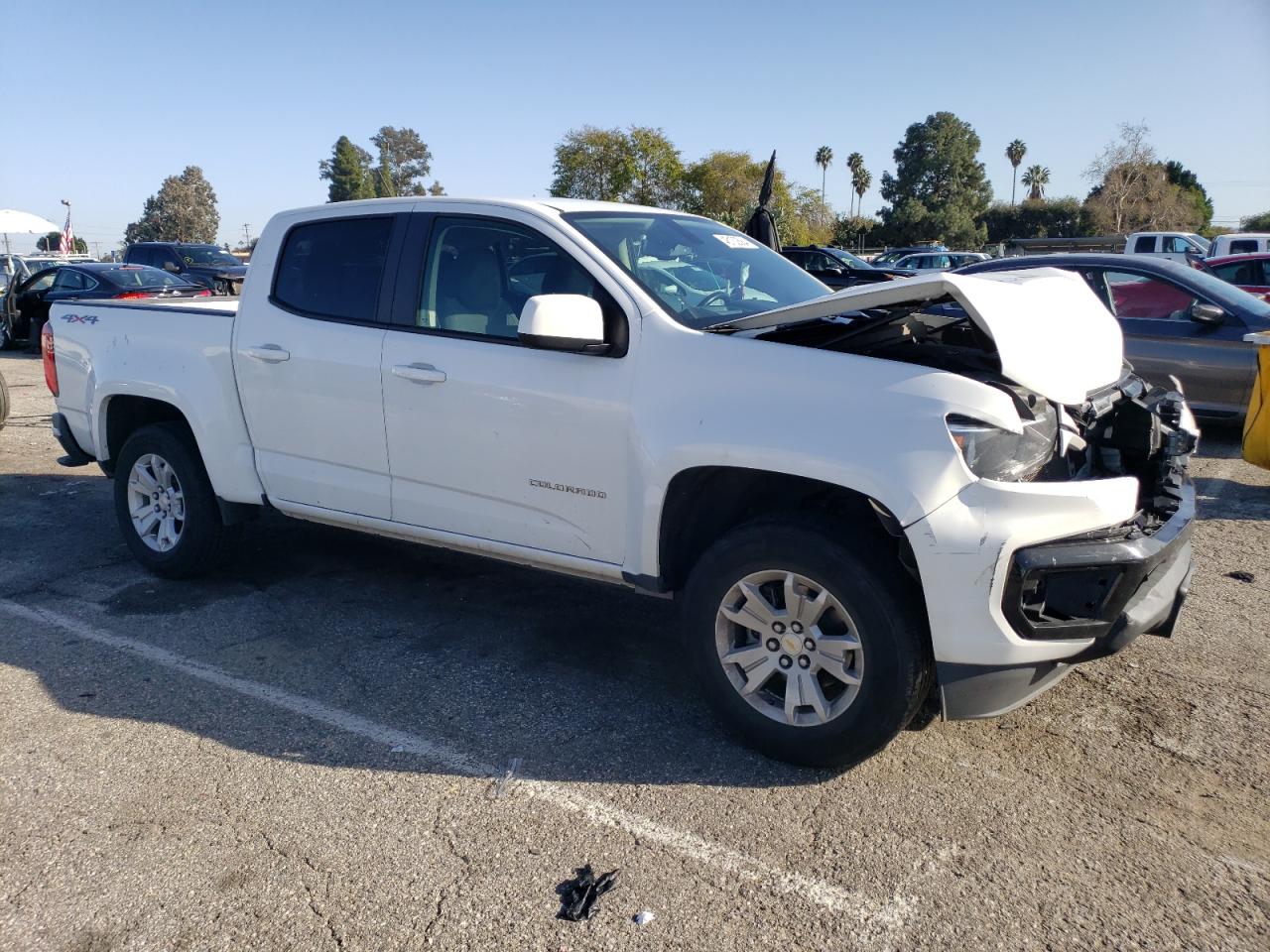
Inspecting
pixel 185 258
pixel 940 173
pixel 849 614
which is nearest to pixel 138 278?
pixel 185 258

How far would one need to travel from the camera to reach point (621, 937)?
8.68 feet

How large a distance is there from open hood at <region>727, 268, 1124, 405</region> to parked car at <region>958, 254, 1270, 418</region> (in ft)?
14.6

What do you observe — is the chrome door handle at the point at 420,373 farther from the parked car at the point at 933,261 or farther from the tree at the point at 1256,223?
the tree at the point at 1256,223

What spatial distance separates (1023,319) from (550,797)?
2.28 m

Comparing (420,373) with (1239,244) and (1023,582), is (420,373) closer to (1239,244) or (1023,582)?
(1023,582)

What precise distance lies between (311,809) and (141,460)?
9.71 feet

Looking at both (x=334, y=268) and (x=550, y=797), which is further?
(x=334, y=268)

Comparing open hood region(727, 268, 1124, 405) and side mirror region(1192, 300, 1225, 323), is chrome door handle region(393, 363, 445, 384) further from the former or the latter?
side mirror region(1192, 300, 1225, 323)

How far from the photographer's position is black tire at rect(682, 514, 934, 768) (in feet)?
10.4

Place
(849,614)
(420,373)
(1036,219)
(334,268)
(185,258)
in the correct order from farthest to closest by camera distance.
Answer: (1036,219), (185,258), (334,268), (420,373), (849,614)

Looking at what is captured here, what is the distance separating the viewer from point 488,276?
424cm

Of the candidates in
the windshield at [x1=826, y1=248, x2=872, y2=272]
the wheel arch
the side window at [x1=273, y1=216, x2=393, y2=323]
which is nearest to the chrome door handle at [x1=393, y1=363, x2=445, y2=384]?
the side window at [x1=273, y1=216, x2=393, y2=323]

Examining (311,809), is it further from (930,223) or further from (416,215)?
(930,223)

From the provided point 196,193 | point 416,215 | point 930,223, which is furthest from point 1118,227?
point 196,193
